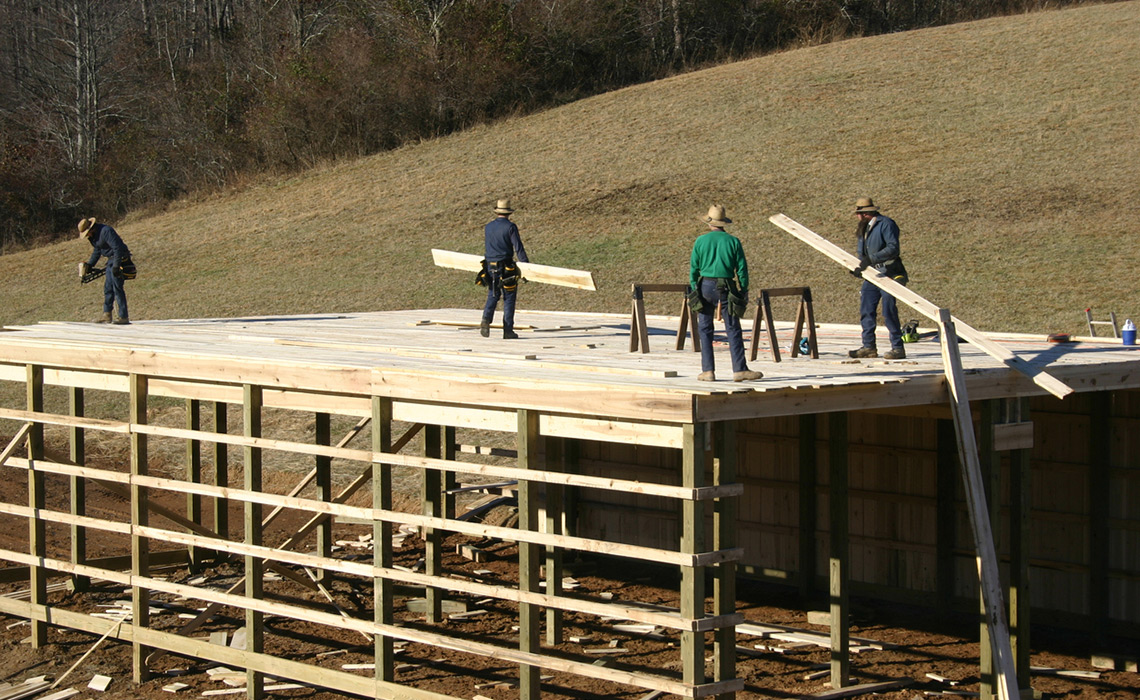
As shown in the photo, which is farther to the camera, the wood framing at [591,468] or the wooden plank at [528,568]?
the wooden plank at [528,568]

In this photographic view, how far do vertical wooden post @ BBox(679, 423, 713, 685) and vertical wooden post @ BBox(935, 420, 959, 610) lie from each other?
16.7ft

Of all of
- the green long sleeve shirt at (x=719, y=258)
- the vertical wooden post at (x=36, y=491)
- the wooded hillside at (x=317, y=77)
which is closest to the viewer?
the green long sleeve shirt at (x=719, y=258)

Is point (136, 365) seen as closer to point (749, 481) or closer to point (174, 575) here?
point (174, 575)

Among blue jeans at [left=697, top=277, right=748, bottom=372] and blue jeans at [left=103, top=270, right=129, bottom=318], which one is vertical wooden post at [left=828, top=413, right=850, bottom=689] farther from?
blue jeans at [left=103, top=270, right=129, bottom=318]

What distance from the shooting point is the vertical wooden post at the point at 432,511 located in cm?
1241

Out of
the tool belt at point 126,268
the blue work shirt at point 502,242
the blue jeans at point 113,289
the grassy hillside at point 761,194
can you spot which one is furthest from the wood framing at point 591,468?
the grassy hillside at point 761,194

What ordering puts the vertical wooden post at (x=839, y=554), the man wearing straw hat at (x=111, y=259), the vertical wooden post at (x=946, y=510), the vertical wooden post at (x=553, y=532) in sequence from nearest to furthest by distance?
the vertical wooden post at (x=553, y=532), the vertical wooden post at (x=839, y=554), the vertical wooden post at (x=946, y=510), the man wearing straw hat at (x=111, y=259)

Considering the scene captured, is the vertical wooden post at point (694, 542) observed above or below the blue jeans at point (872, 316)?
below

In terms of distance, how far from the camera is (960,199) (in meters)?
32.7

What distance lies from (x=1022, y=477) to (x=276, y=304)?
80.4 ft

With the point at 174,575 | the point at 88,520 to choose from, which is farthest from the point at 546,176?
the point at 88,520

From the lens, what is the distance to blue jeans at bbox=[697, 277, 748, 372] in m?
9.20

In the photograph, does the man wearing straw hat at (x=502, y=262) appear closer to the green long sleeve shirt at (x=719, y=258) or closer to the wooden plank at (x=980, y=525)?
the green long sleeve shirt at (x=719, y=258)

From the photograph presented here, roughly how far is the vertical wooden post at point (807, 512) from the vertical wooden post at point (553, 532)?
276 centimetres
